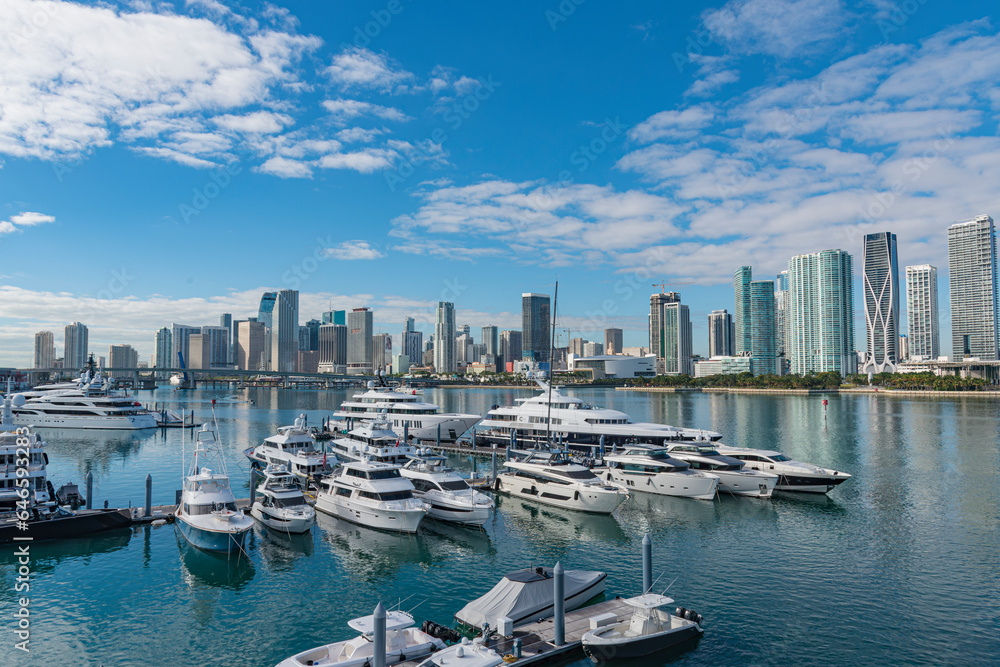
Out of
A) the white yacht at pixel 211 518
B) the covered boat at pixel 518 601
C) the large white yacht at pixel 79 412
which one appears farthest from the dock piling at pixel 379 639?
the large white yacht at pixel 79 412

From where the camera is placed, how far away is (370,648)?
1781 centimetres

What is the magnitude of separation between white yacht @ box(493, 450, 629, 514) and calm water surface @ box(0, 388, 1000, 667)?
3.76 feet

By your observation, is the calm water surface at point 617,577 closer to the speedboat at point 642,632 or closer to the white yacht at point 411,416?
the speedboat at point 642,632

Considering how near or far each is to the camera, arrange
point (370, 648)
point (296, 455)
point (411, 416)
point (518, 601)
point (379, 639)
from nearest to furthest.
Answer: point (379, 639) < point (370, 648) < point (518, 601) < point (296, 455) < point (411, 416)

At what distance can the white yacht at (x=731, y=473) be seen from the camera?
4241 cm

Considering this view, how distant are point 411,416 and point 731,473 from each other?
128 ft

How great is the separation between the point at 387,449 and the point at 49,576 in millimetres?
19181

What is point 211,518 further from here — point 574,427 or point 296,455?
point 574,427

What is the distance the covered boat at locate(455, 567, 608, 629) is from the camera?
68.6ft

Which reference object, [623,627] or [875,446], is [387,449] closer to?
[623,627]

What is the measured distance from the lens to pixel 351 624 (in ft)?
60.2

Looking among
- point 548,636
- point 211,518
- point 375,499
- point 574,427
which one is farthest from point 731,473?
point 211,518

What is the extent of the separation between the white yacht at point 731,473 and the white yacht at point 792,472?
4.83 ft

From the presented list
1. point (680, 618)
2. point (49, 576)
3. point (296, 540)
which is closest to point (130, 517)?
point (49, 576)
